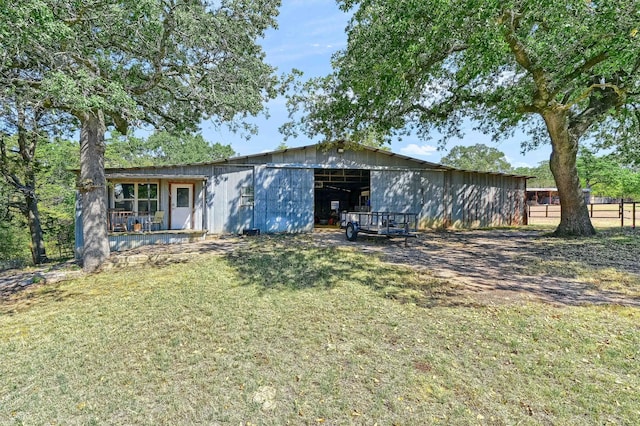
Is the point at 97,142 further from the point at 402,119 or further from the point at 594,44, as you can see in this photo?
the point at 594,44

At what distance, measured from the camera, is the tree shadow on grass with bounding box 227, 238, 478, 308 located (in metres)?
5.21

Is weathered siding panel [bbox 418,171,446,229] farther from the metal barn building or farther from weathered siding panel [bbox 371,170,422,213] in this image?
weathered siding panel [bbox 371,170,422,213]

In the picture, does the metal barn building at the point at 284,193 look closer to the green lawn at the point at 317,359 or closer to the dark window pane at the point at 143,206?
the dark window pane at the point at 143,206

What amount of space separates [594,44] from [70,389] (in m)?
11.0

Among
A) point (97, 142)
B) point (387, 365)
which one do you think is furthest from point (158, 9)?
point (387, 365)

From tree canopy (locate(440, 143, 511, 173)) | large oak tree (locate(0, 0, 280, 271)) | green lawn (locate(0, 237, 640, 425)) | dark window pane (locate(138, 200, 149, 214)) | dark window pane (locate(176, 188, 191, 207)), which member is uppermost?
tree canopy (locate(440, 143, 511, 173))

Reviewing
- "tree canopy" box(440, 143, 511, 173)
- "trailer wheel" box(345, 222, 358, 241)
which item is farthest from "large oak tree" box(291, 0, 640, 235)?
"tree canopy" box(440, 143, 511, 173)

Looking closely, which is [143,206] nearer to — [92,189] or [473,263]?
[92,189]

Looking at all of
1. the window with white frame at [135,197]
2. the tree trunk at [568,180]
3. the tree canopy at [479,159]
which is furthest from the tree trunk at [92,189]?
the tree canopy at [479,159]

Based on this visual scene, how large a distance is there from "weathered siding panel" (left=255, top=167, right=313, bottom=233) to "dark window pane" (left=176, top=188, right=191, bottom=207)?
2765 mm

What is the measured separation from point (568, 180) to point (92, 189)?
47.7 ft

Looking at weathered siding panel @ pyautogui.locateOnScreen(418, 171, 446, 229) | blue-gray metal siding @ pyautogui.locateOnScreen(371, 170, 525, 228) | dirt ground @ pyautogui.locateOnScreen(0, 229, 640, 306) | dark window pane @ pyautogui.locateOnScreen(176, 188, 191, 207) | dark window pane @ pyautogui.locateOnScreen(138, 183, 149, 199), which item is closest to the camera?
dirt ground @ pyautogui.locateOnScreen(0, 229, 640, 306)

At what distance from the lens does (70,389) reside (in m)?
3.03

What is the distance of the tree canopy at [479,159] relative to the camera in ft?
197
